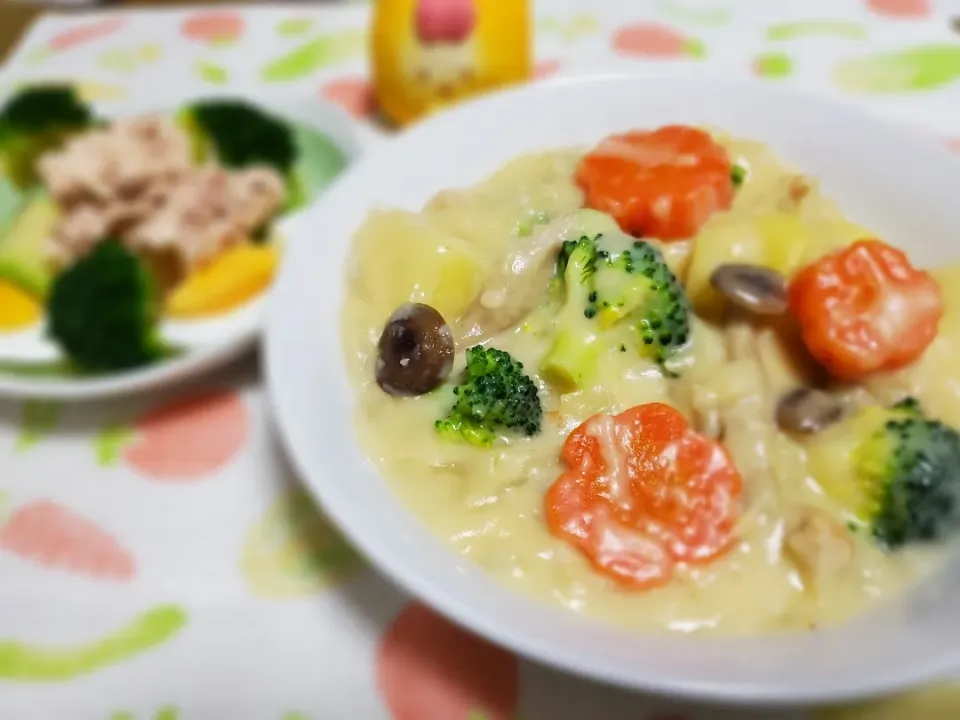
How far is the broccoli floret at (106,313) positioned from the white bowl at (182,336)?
0.12 ft

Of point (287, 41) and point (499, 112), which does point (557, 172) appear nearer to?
point (499, 112)

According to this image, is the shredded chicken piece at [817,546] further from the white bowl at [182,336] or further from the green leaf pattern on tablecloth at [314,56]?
the green leaf pattern on tablecloth at [314,56]

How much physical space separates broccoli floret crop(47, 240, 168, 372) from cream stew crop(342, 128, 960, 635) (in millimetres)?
536

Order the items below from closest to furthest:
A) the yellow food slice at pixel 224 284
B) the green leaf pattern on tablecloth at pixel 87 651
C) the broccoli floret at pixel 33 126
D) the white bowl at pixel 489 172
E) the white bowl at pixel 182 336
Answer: the white bowl at pixel 489 172
the green leaf pattern on tablecloth at pixel 87 651
the white bowl at pixel 182 336
the yellow food slice at pixel 224 284
the broccoli floret at pixel 33 126

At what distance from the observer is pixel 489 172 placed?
1.41 metres

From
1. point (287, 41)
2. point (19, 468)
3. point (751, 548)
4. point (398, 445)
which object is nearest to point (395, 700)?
point (398, 445)

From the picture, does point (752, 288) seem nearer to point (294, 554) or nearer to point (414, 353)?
point (414, 353)

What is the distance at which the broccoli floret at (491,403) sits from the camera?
1020mm

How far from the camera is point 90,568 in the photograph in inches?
49.1

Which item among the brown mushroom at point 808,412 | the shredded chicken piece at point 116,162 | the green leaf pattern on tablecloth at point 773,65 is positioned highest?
the brown mushroom at point 808,412

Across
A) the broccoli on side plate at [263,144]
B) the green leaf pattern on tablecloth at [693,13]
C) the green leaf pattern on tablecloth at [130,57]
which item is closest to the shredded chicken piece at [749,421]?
the broccoli on side plate at [263,144]

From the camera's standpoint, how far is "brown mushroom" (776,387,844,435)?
39.4 inches

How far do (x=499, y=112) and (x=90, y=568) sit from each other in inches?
38.6

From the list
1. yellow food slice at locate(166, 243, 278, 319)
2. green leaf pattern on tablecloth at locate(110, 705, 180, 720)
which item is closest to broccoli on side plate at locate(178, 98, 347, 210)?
yellow food slice at locate(166, 243, 278, 319)
